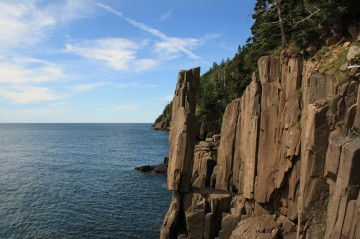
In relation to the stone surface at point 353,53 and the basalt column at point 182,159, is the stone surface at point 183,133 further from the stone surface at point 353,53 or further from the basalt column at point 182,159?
the stone surface at point 353,53

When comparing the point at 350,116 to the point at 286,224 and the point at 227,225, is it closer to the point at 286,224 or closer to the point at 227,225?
the point at 286,224

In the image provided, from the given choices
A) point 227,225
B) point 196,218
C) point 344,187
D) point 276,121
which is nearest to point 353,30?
point 276,121

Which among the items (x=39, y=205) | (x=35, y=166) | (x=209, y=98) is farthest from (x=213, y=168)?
(x=209, y=98)

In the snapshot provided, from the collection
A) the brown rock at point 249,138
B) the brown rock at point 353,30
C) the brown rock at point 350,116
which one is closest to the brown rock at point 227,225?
the brown rock at point 249,138

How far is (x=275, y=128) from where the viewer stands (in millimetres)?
28062

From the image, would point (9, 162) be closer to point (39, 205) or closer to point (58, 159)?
point (58, 159)

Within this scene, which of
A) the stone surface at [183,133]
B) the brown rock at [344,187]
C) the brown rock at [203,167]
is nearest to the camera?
the brown rock at [344,187]

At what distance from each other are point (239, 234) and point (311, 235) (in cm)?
675

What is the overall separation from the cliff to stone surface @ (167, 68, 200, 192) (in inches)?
3.7

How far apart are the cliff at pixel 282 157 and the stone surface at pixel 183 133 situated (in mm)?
93

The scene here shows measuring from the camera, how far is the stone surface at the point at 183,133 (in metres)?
31.0

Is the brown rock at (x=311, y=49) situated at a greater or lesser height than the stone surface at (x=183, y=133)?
greater

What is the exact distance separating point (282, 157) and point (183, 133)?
9.15m

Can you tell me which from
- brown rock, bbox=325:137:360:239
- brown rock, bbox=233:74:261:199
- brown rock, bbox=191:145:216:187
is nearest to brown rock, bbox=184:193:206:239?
brown rock, bbox=233:74:261:199
